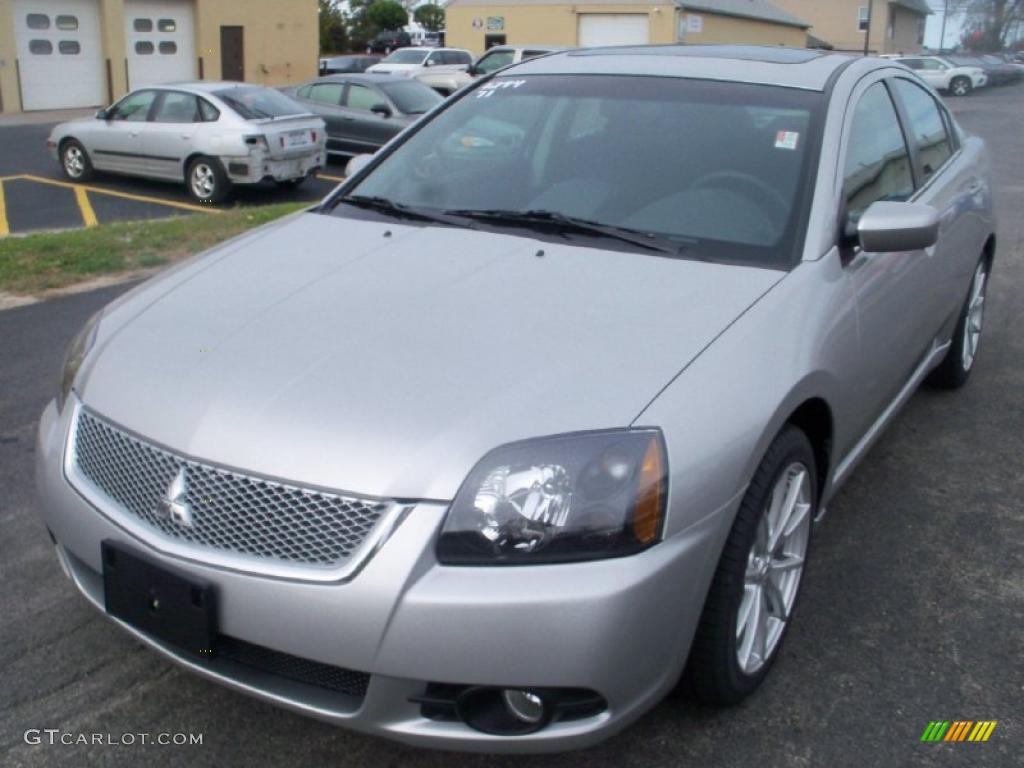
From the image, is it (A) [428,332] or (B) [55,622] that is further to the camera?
(B) [55,622]

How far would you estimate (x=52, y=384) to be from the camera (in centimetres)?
544

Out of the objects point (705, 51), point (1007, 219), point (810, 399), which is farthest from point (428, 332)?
point (1007, 219)

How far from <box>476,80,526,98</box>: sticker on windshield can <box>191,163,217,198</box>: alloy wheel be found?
9287mm

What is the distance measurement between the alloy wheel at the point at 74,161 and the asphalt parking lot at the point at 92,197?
0.17 meters

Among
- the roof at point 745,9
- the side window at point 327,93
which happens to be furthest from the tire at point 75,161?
the roof at point 745,9

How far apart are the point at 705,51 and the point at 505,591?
2.72m

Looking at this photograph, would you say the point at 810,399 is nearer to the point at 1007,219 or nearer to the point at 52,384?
the point at 52,384

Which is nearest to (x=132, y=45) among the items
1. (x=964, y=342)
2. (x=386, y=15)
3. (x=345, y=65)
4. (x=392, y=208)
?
(x=345, y=65)

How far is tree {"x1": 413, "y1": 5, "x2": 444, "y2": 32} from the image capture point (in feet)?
207

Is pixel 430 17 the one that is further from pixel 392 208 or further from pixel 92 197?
pixel 392 208

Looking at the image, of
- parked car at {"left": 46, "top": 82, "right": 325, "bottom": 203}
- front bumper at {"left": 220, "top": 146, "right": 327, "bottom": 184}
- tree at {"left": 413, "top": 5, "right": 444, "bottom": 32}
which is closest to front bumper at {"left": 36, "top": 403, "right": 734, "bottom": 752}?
front bumper at {"left": 220, "top": 146, "right": 327, "bottom": 184}

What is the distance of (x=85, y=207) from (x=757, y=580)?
11313 millimetres

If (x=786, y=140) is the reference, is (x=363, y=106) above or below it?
below

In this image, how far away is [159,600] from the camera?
8.18 ft
